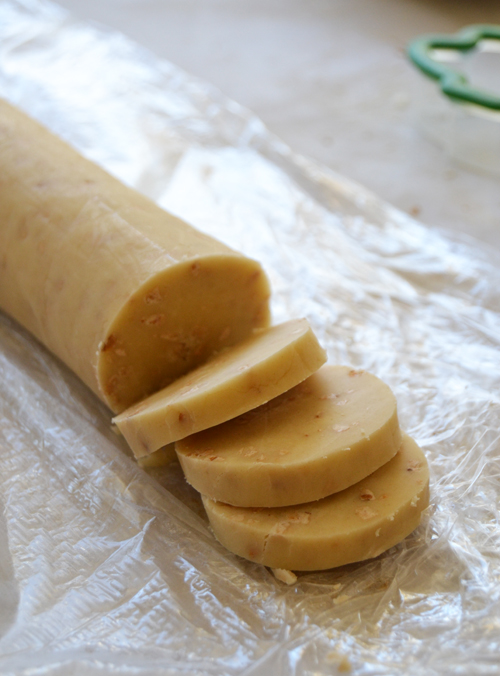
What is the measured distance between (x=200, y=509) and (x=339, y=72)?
3906 millimetres

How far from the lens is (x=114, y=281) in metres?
1.98

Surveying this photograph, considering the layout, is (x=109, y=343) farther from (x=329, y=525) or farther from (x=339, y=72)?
(x=339, y=72)

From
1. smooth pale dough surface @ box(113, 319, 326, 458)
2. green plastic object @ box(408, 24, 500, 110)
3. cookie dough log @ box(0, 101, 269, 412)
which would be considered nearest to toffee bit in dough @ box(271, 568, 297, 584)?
smooth pale dough surface @ box(113, 319, 326, 458)

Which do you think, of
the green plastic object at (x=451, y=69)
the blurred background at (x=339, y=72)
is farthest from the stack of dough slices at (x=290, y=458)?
the green plastic object at (x=451, y=69)

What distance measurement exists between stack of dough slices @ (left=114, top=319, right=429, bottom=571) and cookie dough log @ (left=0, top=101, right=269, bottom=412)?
21 cm

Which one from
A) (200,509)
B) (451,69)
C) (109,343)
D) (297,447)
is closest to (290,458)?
(297,447)

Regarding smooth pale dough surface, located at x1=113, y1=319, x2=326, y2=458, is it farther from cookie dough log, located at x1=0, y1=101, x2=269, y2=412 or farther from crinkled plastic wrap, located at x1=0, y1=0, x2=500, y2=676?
crinkled plastic wrap, located at x1=0, y1=0, x2=500, y2=676

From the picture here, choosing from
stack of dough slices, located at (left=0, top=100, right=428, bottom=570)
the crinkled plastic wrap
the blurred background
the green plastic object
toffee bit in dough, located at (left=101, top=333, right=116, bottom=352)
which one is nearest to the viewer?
the crinkled plastic wrap

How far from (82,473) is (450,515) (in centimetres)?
107

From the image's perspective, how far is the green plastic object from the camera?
339 centimetres

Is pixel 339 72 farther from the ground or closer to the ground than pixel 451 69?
closer to the ground

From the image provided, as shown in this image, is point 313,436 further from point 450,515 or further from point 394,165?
point 394,165

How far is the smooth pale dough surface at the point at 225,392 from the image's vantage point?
67.4 inches

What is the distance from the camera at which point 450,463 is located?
2.04 m
